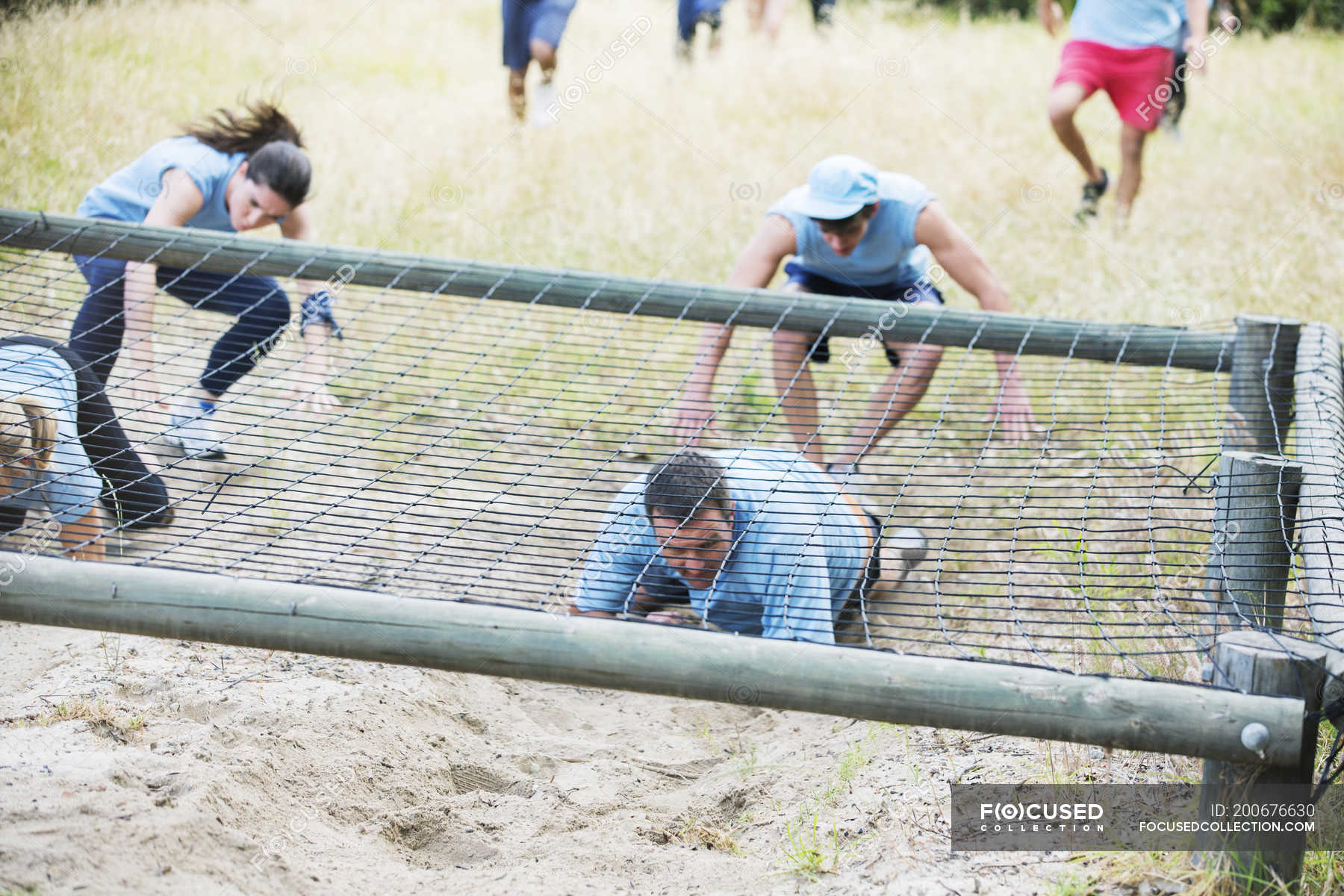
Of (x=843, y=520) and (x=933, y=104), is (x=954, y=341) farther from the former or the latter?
(x=933, y=104)

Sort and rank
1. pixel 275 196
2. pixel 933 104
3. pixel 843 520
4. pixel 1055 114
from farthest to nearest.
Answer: pixel 933 104 → pixel 1055 114 → pixel 275 196 → pixel 843 520

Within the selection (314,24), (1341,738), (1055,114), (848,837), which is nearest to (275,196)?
(848,837)

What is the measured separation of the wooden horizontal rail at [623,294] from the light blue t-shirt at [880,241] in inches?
14.8

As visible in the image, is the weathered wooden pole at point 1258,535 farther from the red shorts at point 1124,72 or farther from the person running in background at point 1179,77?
the person running in background at point 1179,77

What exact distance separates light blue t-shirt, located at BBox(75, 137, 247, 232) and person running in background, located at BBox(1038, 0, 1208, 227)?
375cm

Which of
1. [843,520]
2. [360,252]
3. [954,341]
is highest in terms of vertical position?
[360,252]

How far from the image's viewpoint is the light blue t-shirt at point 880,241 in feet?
12.0

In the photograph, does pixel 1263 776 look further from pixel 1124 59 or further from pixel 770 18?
pixel 770 18

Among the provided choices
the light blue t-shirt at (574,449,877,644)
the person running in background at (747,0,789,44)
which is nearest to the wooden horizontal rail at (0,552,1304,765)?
the light blue t-shirt at (574,449,877,644)

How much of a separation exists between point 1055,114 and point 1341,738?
4.36 m

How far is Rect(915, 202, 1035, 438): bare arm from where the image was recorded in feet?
11.9

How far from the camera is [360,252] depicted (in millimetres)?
3479

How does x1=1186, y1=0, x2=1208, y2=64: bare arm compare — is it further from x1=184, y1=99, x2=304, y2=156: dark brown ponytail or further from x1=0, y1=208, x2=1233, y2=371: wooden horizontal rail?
x1=184, y1=99, x2=304, y2=156: dark brown ponytail

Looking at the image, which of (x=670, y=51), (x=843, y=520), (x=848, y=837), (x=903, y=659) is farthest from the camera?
(x=670, y=51)
